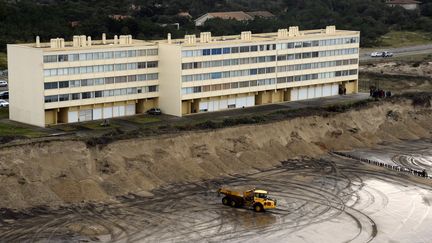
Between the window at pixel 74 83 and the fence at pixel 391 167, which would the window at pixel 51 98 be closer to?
the window at pixel 74 83

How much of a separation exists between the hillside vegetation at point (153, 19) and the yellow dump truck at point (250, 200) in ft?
234

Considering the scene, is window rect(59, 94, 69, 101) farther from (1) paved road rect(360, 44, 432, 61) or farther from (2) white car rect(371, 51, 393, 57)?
(2) white car rect(371, 51, 393, 57)

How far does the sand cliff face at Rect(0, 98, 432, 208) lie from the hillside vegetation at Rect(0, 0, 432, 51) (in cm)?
5389

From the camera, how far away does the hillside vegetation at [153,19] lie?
143m

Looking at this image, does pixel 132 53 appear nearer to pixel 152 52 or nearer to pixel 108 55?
pixel 152 52

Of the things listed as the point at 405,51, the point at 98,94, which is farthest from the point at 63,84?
the point at 405,51

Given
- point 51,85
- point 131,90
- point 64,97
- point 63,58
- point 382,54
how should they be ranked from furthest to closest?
point 382,54 → point 131,90 → point 64,97 → point 63,58 → point 51,85

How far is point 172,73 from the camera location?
95.0m

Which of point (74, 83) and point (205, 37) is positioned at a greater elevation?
point (205, 37)

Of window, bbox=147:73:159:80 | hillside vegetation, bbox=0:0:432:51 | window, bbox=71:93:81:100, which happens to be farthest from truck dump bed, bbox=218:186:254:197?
hillside vegetation, bbox=0:0:432:51

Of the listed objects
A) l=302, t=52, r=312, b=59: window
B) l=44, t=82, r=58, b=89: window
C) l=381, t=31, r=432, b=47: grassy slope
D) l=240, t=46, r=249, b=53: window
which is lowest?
l=44, t=82, r=58, b=89: window

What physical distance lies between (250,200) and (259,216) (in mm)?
1915

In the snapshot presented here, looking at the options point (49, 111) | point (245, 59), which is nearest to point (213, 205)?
point (49, 111)

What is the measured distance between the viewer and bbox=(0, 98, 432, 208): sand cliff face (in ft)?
236
